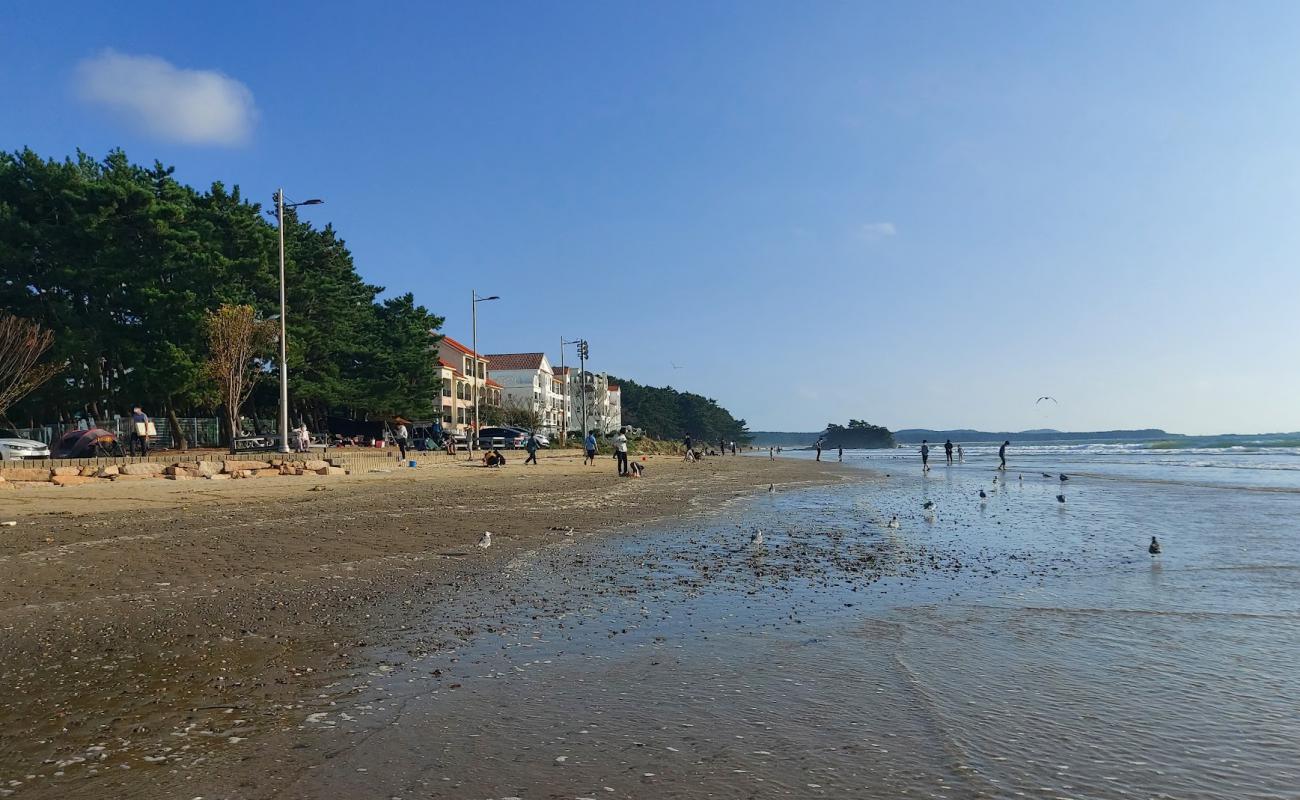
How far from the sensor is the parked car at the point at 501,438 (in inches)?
2156

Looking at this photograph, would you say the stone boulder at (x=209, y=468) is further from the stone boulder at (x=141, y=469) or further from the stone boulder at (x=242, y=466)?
the stone boulder at (x=141, y=469)

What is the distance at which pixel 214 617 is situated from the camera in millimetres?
7656

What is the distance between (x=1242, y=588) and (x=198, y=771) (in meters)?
11.3

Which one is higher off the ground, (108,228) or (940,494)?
(108,228)

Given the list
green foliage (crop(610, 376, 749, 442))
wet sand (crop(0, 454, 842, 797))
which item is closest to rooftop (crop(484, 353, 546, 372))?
green foliage (crop(610, 376, 749, 442))

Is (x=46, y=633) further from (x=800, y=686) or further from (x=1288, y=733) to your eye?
(x=1288, y=733)

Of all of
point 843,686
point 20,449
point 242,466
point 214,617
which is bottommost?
Result: point 843,686

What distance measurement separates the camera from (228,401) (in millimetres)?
36469

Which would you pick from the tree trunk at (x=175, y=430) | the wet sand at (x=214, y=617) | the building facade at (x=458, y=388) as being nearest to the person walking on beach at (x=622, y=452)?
the wet sand at (x=214, y=617)

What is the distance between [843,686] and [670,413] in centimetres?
16353

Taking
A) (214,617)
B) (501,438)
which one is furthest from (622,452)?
(214,617)

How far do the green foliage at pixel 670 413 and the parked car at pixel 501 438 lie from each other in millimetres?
89714

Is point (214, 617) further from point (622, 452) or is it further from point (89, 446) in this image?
point (622, 452)

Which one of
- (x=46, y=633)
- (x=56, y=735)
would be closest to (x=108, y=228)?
(x=46, y=633)
